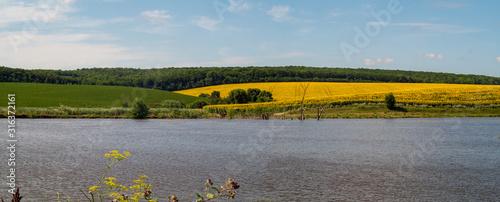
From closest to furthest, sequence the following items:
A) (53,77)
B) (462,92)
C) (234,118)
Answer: (234,118)
(462,92)
(53,77)

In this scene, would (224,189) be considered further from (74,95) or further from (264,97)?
(74,95)

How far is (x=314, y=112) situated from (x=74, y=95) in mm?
56209

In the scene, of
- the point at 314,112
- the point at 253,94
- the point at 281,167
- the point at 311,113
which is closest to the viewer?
the point at 281,167

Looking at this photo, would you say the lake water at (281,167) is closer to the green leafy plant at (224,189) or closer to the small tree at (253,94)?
the green leafy plant at (224,189)

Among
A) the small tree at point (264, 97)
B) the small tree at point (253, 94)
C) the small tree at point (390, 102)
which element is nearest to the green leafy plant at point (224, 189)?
the small tree at point (390, 102)

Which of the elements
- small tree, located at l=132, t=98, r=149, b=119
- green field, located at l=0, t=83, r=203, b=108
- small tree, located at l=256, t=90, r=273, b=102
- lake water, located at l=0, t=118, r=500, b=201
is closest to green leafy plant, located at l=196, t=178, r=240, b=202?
lake water, located at l=0, t=118, r=500, b=201

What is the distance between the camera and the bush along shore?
72188 mm

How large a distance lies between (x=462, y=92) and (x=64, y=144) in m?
74.3

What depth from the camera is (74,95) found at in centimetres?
10169

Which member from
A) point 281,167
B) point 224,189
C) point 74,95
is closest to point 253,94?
point 74,95

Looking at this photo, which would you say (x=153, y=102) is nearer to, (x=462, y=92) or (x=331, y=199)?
(x=462, y=92)

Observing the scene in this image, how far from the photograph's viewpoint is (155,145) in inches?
1266

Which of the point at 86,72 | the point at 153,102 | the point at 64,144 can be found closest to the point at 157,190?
the point at 64,144

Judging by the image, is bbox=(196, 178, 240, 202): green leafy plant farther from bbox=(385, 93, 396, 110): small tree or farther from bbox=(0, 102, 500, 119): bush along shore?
bbox=(385, 93, 396, 110): small tree
